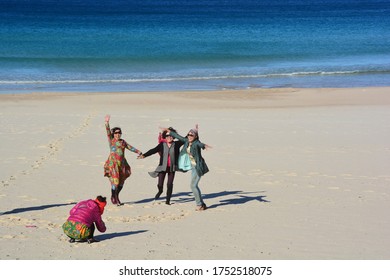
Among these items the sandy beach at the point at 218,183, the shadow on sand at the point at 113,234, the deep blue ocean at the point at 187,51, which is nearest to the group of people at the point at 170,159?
the sandy beach at the point at 218,183

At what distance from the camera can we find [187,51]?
46.9m

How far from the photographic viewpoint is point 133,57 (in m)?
43.8

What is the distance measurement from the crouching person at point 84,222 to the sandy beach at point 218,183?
0.19m

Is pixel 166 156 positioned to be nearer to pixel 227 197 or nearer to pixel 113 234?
pixel 227 197

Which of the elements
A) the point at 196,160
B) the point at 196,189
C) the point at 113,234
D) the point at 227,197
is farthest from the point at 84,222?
the point at 227,197

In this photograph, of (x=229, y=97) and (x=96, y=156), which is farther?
(x=229, y=97)

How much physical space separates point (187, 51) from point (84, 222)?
38339mm

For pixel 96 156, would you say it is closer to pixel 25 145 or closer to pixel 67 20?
pixel 25 145

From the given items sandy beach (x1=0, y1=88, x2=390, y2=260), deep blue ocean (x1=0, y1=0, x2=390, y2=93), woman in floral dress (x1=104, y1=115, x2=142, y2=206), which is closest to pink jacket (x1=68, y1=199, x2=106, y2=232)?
sandy beach (x1=0, y1=88, x2=390, y2=260)

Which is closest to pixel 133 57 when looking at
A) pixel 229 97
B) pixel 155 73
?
pixel 155 73

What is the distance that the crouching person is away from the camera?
9.14 meters

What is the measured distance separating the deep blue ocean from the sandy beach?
27.8ft

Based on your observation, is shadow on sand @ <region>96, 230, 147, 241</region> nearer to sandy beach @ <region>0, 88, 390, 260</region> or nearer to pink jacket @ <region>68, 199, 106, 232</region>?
sandy beach @ <region>0, 88, 390, 260</region>

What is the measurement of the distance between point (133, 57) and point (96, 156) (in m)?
29.2
